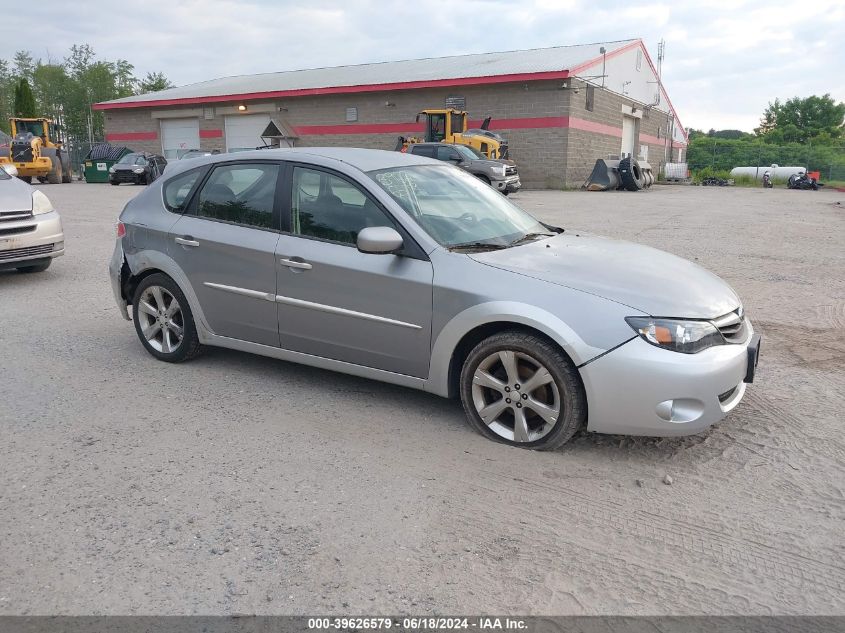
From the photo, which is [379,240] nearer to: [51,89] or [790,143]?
[790,143]

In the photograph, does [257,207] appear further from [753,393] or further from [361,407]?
[753,393]

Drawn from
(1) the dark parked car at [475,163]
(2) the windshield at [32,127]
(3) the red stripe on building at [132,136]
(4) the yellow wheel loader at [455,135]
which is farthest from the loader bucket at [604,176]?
(2) the windshield at [32,127]

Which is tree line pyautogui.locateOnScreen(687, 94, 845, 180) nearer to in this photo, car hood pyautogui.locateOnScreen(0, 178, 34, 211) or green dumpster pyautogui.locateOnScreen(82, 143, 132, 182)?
green dumpster pyautogui.locateOnScreen(82, 143, 132, 182)

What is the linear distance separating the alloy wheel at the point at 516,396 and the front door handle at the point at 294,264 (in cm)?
131

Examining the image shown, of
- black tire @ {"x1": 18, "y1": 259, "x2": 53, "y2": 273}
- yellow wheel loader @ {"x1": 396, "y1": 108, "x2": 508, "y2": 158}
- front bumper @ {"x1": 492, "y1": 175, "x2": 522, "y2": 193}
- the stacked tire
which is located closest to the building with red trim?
the stacked tire

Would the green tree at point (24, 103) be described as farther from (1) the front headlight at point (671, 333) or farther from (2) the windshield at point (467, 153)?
(1) the front headlight at point (671, 333)

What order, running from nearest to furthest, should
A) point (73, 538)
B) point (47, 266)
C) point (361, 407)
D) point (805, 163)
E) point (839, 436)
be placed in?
point (73, 538), point (839, 436), point (361, 407), point (47, 266), point (805, 163)

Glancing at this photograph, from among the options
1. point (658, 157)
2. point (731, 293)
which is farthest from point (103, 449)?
point (658, 157)

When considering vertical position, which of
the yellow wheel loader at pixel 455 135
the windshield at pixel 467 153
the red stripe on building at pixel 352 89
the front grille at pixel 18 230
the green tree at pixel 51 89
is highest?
the green tree at pixel 51 89

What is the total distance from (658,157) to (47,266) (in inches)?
1700

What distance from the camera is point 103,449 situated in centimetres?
397

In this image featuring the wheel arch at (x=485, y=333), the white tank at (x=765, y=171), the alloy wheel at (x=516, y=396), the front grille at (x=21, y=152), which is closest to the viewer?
the wheel arch at (x=485, y=333)

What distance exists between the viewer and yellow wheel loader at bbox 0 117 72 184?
32.0 metres

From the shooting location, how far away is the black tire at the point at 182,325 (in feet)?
17.4
